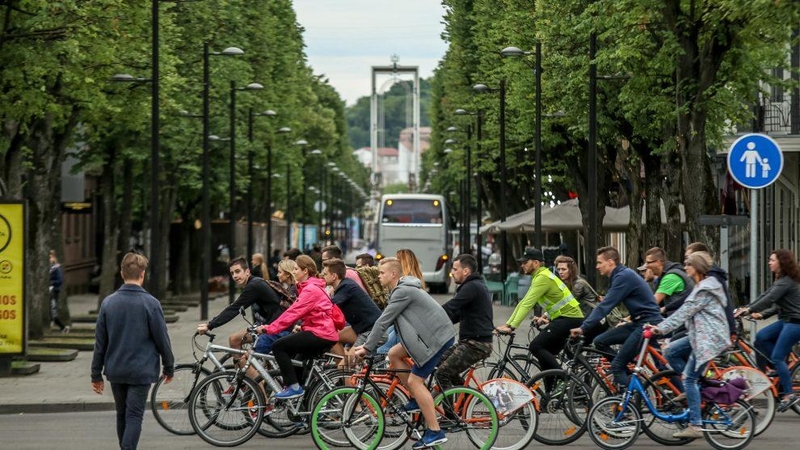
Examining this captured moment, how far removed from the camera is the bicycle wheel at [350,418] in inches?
516

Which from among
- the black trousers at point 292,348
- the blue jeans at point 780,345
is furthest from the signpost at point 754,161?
the black trousers at point 292,348

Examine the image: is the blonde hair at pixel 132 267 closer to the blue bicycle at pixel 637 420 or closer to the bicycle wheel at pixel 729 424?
the blue bicycle at pixel 637 420

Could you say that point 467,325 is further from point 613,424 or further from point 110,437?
point 110,437

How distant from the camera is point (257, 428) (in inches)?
570

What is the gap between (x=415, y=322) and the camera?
42.1 ft

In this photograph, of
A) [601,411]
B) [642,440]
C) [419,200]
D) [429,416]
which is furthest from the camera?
[419,200]

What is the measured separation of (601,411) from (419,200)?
47534 mm

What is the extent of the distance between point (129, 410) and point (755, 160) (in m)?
9.44

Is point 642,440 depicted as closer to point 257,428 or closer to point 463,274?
point 463,274

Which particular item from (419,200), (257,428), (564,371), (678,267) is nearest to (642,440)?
(564,371)

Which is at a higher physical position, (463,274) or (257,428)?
(463,274)

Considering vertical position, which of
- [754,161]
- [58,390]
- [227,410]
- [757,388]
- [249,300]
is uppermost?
[754,161]

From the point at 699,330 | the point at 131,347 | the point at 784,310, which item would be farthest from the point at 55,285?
the point at 131,347

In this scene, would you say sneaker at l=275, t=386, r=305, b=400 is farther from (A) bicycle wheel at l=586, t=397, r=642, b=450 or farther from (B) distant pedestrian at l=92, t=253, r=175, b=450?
(B) distant pedestrian at l=92, t=253, r=175, b=450
